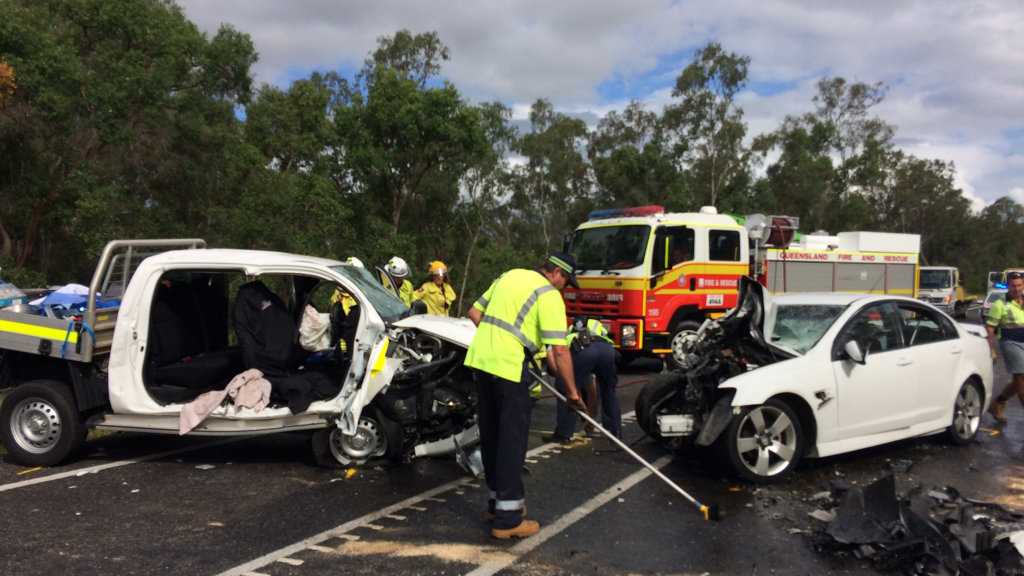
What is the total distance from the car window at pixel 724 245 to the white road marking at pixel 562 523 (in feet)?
20.6

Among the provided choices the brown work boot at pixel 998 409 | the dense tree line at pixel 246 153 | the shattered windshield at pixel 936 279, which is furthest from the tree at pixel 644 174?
the brown work boot at pixel 998 409

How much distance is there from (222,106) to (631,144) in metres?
23.7

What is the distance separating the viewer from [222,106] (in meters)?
23.2

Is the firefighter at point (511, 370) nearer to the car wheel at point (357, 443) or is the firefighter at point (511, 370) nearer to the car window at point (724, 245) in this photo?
the car wheel at point (357, 443)

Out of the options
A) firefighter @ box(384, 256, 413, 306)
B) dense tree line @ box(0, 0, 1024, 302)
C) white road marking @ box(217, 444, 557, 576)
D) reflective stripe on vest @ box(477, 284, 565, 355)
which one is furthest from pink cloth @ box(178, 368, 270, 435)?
dense tree line @ box(0, 0, 1024, 302)

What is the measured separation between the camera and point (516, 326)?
182 inches

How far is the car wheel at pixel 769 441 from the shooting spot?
568cm

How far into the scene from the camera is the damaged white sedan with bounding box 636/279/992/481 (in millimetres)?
5723

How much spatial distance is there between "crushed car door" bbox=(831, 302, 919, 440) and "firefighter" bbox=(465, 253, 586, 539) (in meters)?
2.58

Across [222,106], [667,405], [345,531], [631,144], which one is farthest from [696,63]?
[345,531]

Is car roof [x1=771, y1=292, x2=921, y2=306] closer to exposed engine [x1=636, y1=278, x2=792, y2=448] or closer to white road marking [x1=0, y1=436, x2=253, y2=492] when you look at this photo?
exposed engine [x1=636, y1=278, x2=792, y2=448]

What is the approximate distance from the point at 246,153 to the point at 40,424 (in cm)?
1934

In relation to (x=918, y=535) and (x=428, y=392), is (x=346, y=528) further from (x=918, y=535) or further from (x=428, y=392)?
(x=918, y=535)

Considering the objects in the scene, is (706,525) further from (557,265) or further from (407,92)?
(407,92)
